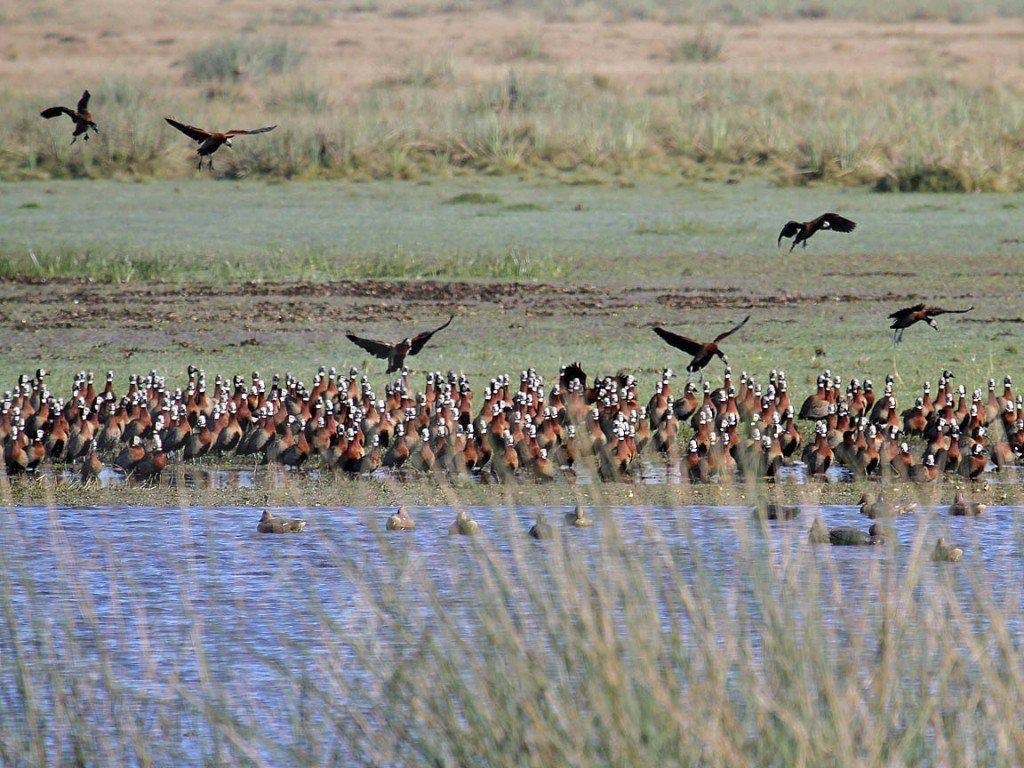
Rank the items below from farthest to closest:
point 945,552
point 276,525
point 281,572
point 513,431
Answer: point 513,431
point 276,525
point 945,552
point 281,572

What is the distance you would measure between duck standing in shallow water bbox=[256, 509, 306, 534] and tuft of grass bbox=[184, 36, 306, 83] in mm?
35191

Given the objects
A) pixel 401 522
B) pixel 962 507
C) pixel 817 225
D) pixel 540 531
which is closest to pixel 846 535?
pixel 962 507

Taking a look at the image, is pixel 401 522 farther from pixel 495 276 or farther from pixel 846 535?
pixel 495 276

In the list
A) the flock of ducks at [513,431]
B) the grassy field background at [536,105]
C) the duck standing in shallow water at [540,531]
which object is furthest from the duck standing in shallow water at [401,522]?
the grassy field background at [536,105]

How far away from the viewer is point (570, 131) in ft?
104

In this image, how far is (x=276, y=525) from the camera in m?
9.12

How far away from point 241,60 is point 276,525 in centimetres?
3699

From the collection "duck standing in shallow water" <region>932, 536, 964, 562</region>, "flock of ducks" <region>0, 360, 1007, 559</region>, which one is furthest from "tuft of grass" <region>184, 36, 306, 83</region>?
"duck standing in shallow water" <region>932, 536, 964, 562</region>

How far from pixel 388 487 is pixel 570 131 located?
21873 mm

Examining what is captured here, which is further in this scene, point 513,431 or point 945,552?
point 513,431

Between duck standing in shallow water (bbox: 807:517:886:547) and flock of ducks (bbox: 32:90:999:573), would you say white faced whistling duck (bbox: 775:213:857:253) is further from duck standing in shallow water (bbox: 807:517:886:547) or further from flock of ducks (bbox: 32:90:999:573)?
duck standing in shallow water (bbox: 807:517:886:547)

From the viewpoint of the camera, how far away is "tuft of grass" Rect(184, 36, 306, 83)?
44562 mm

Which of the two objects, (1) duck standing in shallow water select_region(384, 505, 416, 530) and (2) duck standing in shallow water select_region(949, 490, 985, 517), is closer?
(1) duck standing in shallow water select_region(384, 505, 416, 530)

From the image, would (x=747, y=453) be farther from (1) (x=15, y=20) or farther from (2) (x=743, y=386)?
(1) (x=15, y=20)
